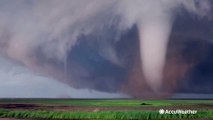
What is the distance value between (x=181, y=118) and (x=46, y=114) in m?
7.58

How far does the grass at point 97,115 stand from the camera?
2105cm

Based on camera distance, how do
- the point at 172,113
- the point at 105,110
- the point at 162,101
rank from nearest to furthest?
the point at 172,113
the point at 105,110
the point at 162,101

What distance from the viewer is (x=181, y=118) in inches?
827

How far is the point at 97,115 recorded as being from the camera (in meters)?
21.5

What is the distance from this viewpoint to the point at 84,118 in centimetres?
2162

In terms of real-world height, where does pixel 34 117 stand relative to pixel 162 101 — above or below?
below

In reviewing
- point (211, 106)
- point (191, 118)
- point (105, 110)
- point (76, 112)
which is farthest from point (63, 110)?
point (211, 106)

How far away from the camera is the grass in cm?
2105

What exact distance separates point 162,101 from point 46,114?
26.1 feet

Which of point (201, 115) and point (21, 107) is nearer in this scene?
point (201, 115)

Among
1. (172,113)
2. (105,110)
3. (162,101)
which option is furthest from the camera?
(162,101)

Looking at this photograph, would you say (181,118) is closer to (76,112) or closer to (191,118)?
(191,118)

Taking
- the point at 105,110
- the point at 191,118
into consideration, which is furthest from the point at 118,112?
the point at 191,118

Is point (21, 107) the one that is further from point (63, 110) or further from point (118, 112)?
point (118, 112)
